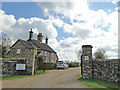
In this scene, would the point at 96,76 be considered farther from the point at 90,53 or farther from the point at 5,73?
the point at 5,73

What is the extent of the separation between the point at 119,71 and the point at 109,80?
4.50ft

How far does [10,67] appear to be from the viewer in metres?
14.6

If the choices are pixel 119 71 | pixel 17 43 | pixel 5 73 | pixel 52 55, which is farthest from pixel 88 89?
pixel 52 55

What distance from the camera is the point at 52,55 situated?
40.5 metres

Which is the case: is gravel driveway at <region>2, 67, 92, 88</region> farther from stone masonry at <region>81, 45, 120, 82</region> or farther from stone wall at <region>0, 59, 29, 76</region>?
stone wall at <region>0, 59, 29, 76</region>

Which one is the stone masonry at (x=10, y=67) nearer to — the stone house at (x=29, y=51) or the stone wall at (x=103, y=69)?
the stone house at (x=29, y=51)

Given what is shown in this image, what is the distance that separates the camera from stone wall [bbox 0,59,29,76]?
46.9ft

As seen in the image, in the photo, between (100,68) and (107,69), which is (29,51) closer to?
(100,68)

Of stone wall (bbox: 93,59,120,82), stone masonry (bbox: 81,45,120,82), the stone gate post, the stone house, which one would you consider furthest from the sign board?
stone wall (bbox: 93,59,120,82)

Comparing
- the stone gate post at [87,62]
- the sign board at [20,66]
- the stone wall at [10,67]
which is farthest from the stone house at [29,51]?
the stone gate post at [87,62]

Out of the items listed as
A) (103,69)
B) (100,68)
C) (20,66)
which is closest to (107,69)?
(103,69)

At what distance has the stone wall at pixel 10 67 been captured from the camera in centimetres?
1430

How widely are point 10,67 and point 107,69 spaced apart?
11.8 metres

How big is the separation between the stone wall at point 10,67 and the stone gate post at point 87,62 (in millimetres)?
7226
